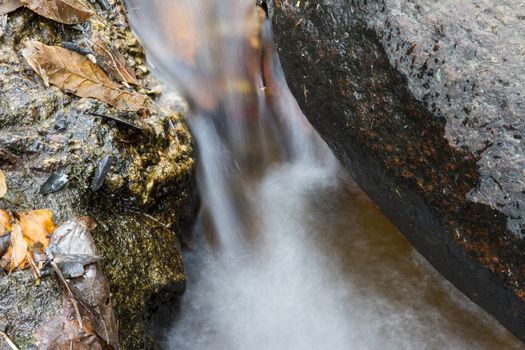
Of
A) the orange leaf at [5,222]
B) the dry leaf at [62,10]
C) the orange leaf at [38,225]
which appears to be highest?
the dry leaf at [62,10]

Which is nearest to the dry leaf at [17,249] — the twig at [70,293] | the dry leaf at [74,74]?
the twig at [70,293]

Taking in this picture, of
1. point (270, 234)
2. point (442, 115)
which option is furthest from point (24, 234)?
point (442, 115)

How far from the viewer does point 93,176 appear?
264 cm

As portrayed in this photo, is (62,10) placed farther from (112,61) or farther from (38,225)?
(38,225)

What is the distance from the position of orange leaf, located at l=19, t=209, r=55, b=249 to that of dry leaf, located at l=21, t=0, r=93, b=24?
52.2 inches

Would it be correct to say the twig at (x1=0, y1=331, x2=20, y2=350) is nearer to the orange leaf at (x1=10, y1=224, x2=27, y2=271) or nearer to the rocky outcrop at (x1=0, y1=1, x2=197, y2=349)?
the rocky outcrop at (x1=0, y1=1, x2=197, y2=349)

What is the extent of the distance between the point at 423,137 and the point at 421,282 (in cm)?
123

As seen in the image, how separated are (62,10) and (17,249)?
5.31 feet

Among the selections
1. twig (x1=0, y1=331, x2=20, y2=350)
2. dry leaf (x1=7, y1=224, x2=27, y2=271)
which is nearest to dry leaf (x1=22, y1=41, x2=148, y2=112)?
dry leaf (x1=7, y1=224, x2=27, y2=271)

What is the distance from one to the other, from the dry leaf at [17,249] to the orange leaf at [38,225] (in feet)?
0.09

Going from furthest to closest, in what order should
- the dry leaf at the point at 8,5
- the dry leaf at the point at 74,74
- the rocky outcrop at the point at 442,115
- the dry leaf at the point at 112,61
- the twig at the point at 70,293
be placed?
the dry leaf at the point at 112,61 → the dry leaf at the point at 8,5 → the dry leaf at the point at 74,74 → the rocky outcrop at the point at 442,115 → the twig at the point at 70,293

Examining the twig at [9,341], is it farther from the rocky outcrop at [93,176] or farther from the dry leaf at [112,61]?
the dry leaf at [112,61]

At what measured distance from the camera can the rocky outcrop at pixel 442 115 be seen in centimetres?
229

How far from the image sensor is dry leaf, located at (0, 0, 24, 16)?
301cm
